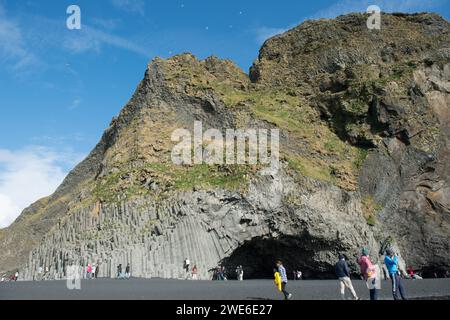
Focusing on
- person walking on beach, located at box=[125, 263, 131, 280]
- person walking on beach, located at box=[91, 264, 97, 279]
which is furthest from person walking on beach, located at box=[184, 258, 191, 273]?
person walking on beach, located at box=[91, 264, 97, 279]

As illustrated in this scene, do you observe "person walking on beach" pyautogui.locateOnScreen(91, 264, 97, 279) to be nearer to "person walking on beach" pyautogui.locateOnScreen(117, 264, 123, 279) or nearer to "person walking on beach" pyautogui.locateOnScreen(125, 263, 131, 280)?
"person walking on beach" pyautogui.locateOnScreen(117, 264, 123, 279)

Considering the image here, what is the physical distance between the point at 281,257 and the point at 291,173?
854 cm

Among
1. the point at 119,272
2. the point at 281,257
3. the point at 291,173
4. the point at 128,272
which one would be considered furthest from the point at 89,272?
the point at 291,173

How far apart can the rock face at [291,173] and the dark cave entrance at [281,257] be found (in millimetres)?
153

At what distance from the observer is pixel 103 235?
3984 centimetres

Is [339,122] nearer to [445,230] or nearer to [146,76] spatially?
[445,230]

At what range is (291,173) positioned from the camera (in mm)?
45656

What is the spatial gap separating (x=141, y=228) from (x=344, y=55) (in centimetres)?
4034

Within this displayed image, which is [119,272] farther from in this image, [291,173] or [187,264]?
[291,173]

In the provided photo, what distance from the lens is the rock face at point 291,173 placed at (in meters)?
40.6

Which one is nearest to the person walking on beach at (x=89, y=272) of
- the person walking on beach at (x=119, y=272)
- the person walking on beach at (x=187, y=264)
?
the person walking on beach at (x=119, y=272)

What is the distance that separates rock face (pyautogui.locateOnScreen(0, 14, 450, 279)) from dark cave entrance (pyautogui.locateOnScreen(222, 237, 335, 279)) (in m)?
0.15

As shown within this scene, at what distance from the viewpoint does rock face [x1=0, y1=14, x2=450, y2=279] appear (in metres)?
40.6
